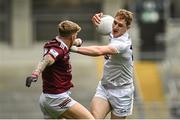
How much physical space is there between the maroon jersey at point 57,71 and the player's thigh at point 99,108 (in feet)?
1.73

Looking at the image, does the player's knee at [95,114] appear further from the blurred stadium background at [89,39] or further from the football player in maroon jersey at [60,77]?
the blurred stadium background at [89,39]

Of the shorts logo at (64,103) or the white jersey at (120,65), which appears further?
the white jersey at (120,65)

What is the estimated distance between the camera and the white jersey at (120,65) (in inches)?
355

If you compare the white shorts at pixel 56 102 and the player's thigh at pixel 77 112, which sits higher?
the white shorts at pixel 56 102

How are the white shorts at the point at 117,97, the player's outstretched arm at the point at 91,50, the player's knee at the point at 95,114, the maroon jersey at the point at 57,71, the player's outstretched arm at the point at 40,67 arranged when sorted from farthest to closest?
the white shorts at the point at 117,97, the player's knee at the point at 95,114, the maroon jersey at the point at 57,71, the player's outstretched arm at the point at 91,50, the player's outstretched arm at the point at 40,67

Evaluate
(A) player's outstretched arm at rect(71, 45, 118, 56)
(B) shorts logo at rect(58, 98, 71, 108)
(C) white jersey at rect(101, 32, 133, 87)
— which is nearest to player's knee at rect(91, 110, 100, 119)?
(C) white jersey at rect(101, 32, 133, 87)

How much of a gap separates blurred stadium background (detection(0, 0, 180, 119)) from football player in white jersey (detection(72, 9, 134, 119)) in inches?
398

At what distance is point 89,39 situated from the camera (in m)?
21.9

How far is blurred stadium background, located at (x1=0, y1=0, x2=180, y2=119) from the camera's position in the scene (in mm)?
20125

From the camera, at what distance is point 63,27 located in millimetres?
8719

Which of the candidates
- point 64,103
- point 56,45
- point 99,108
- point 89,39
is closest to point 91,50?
point 56,45

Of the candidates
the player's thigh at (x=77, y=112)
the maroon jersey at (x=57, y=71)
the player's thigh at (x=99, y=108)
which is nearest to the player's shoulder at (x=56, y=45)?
the maroon jersey at (x=57, y=71)

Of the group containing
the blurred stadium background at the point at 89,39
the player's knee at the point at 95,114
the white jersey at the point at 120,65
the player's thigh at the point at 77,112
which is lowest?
the blurred stadium background at the point at 89,39

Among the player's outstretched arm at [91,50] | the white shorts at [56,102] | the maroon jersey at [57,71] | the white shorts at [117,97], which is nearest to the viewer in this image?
the player's outstretched arm at [91,50]
